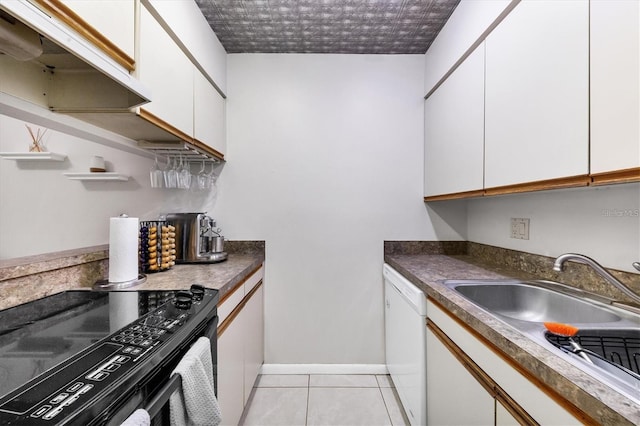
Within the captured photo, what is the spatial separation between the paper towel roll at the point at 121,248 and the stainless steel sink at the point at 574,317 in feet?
4.59

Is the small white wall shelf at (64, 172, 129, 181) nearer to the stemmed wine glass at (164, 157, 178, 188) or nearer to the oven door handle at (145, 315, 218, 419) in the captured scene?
the stemmed wine glass at (164, 157, 178, 188)

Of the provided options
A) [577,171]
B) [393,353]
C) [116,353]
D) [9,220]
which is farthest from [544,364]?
[9,220]

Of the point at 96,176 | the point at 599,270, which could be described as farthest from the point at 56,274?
the point at 599,270

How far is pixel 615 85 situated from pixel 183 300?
4.73 feet

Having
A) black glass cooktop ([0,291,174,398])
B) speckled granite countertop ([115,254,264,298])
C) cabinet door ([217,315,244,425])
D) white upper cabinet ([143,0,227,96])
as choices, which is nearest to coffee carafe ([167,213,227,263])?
speckled granite countertop ([115,254,264,298])

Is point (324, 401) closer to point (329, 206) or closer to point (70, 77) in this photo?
point (329, 206)

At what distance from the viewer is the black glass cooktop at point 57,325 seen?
0.62 metres

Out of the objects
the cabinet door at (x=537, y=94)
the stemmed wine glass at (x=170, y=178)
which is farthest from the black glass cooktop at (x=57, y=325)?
the cabinet door at (x=537, y=94)

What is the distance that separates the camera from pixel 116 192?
156cm

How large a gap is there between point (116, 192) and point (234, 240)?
81 cm

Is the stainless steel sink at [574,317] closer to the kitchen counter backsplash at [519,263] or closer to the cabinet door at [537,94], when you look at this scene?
the kitchen counter backsplash at [519,263]

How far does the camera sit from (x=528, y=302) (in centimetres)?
129

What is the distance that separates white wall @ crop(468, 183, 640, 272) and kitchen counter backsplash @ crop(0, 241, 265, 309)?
5.15ft

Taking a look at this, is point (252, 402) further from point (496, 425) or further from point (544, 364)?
point (544, 364)
